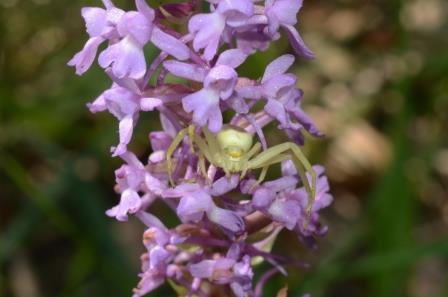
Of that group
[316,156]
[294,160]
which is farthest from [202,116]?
[316,156]

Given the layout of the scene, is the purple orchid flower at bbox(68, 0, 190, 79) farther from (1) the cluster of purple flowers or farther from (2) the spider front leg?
(2) the spider front leg

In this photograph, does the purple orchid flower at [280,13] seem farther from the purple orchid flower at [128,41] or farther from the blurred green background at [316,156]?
the blurred green background at [316,156]

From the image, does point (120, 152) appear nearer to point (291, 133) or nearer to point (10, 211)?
point (291, 133)

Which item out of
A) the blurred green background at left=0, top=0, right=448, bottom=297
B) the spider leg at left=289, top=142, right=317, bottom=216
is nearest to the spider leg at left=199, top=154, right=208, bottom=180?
the spider leg at left=289, top=142, right=317, bottom=216

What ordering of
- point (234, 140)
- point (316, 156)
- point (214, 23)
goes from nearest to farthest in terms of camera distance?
point (214, 23), point (234, 140), point (316, 156)

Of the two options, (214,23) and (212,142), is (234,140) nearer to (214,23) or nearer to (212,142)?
(212,142)

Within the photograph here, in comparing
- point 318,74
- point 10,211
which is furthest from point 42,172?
point 318,74

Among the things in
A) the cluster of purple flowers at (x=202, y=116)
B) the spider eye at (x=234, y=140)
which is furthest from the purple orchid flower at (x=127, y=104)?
the spider eye at (x=234, y=140)
